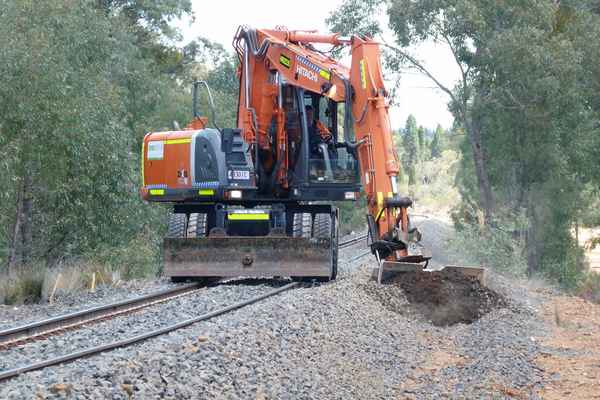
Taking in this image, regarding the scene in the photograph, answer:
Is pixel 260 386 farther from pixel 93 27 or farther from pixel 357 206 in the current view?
pixel 357 206

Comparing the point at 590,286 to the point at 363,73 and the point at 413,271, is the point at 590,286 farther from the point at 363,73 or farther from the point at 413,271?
the point at 363,73

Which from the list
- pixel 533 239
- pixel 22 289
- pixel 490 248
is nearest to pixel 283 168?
pixel 22 289

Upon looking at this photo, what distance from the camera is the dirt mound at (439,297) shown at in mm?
15258

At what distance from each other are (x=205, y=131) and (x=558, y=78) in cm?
2203

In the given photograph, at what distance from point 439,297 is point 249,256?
329 cm

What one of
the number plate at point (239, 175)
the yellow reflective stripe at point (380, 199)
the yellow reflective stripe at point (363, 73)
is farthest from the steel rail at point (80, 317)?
the yellow reflective stripe at point (363, 73)

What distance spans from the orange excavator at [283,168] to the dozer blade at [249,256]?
17 millimetres

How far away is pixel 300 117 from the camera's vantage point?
17.2m

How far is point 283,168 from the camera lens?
1753 centimetres

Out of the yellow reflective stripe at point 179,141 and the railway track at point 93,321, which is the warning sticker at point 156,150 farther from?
the railway track at point 93,321

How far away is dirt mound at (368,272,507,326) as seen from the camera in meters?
15.3

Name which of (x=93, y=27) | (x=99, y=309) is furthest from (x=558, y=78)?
(x=99, y=309)

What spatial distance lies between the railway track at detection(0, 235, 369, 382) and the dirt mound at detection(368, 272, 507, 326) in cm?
179

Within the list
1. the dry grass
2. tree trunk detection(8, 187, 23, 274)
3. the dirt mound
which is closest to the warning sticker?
the dry grass
